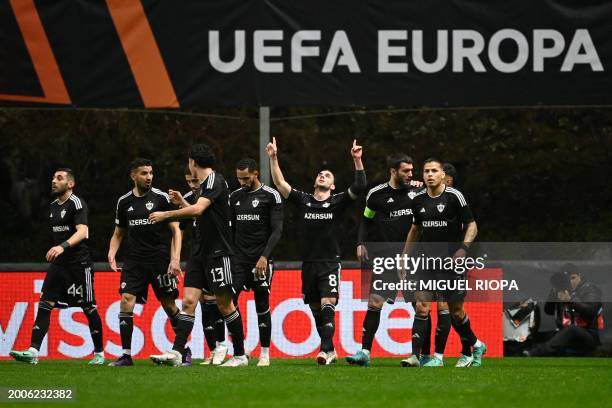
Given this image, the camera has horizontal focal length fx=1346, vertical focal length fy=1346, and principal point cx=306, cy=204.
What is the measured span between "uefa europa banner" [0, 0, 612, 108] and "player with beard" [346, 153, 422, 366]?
194 centimetres

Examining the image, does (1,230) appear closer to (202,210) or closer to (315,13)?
(315,13)

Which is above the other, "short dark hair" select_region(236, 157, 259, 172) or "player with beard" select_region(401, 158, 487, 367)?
Result: "short dark hair" select_region(236, 157, 259, 172)

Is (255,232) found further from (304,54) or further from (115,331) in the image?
(115,331)

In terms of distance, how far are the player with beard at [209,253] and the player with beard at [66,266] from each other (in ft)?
6.07

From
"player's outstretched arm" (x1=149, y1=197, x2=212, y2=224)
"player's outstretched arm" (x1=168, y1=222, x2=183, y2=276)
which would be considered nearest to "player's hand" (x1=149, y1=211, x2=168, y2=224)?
"player's outstretched arm" (x1=149, y1=197, x2=212, y2=224)

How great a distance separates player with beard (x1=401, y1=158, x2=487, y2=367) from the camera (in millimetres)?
14938

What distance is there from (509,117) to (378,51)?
13438 millimetres

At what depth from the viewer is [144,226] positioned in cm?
1557

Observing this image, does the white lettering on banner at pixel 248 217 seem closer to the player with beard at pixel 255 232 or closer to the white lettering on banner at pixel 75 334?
the player with beard at pixel 255 232

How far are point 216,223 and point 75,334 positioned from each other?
5032mm

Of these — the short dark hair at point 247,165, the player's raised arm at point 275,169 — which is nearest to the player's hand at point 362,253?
the player's raised arm at point 275,169

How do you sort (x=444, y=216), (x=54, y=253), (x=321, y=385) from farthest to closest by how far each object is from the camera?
(x=54, y=253) → (x=444, y=216) → (x=321, y=385)

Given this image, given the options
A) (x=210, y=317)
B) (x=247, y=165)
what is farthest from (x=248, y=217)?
(x=210, y=317)
